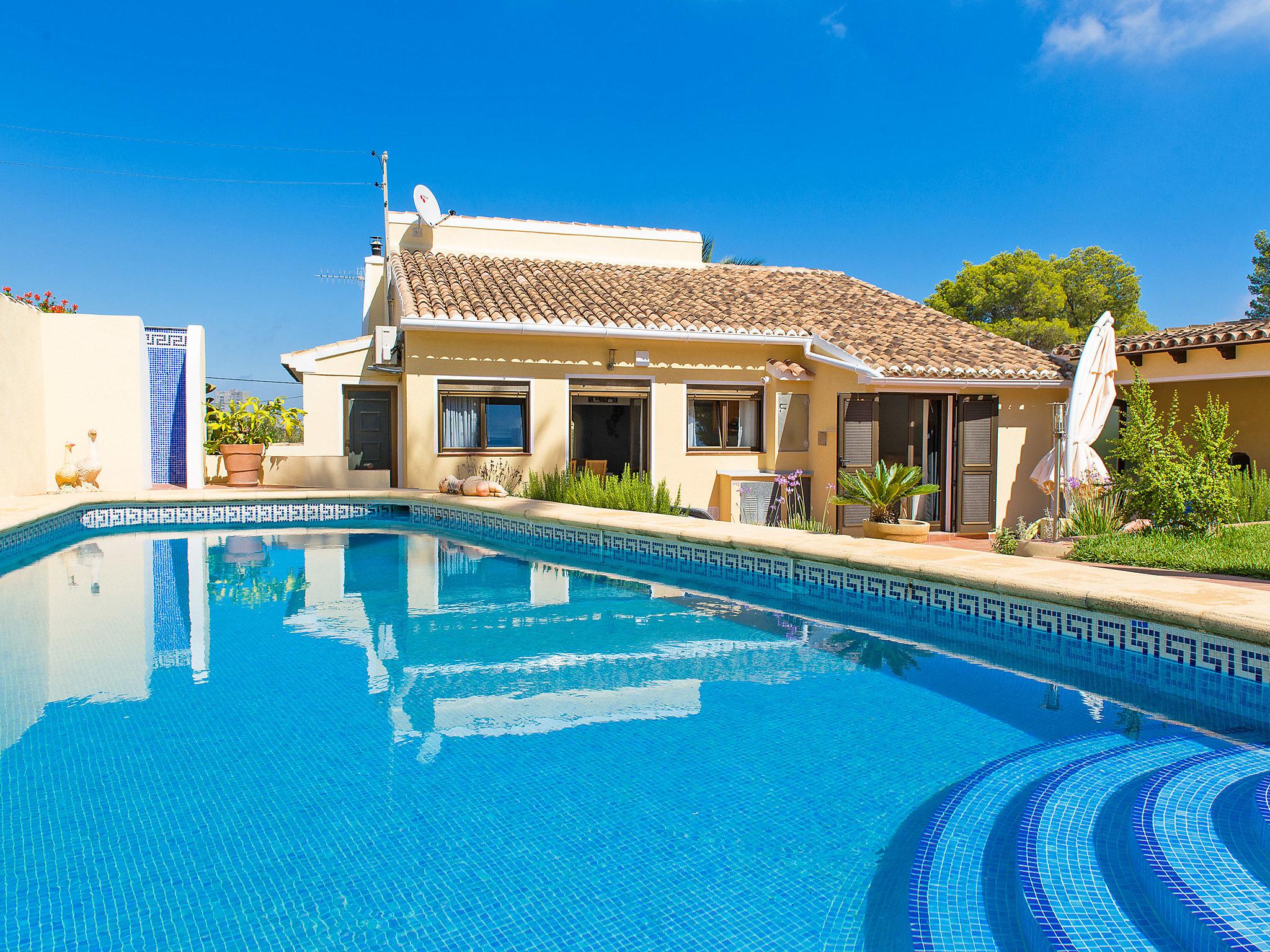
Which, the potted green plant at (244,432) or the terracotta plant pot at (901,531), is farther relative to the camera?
the potted green plant at (244,432)

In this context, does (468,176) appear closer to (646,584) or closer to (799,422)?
(799,422)

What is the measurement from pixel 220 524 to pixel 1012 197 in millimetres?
28757

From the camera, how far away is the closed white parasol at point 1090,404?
9766 millimetres

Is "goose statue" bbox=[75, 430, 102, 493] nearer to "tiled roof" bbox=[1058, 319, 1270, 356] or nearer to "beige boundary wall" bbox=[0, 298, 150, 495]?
"beige boundary wall" bbox=[0, 298, 150, 495]

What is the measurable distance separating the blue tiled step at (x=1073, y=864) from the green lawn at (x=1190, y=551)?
4.59 m

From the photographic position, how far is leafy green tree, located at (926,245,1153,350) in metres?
28.4

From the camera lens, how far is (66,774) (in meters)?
3.73

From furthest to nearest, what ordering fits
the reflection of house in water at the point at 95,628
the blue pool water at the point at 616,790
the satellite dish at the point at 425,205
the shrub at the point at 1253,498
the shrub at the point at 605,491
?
the satellite dish at the point at 425,205
the shrub at the point at 605,491
the shrub at the point at 1253,498
the reflection of house in water at the point at 95,628
the blue pool water at the point at 616,790

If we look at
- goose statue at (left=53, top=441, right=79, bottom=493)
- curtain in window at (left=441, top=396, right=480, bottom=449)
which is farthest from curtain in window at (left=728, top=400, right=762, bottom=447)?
goose statue at (left=53, top=441, right=79, bottom=493)

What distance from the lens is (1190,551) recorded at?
26.2 ft

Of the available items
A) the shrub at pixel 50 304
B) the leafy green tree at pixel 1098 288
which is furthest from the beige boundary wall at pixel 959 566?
the leafy green tree at pixel 1098 288

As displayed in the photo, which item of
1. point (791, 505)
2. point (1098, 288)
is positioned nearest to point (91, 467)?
point (791, 505)

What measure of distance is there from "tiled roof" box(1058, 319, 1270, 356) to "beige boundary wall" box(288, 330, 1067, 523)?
134cm

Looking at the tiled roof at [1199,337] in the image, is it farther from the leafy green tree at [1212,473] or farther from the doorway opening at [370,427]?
the doorway opening at [370,427]
